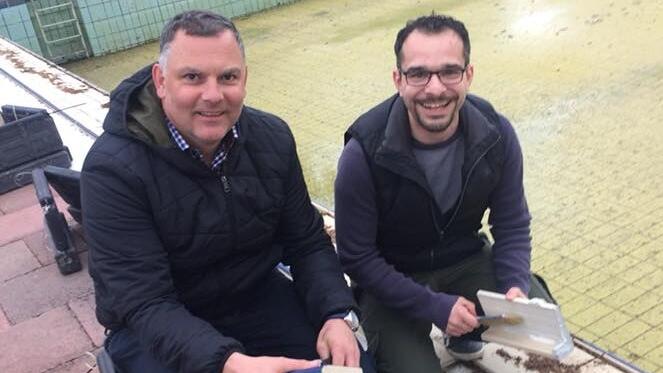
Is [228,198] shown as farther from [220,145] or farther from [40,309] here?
[40,309]

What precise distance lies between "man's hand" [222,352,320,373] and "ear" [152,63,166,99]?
0.65 metres

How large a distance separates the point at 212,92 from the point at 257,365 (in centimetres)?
63

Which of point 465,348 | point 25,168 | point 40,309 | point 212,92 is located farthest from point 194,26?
point 25,168

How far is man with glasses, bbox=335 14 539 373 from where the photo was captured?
1922 mm

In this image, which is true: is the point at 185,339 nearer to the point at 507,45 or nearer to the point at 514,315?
the point at 514,315

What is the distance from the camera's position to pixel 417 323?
2010 mm

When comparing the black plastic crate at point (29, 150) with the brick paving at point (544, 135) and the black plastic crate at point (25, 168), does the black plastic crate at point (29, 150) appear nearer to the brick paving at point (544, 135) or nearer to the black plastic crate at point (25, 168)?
the black plastic crate at point (25, 168)

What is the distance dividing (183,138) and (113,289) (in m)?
0.39

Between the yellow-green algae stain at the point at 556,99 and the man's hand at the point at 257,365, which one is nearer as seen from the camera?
the man's hand at the point at 257,365

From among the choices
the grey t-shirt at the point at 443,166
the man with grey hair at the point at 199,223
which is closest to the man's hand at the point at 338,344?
the man with grey hair at the point at 199,223

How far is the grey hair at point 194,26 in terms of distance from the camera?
5.43ft

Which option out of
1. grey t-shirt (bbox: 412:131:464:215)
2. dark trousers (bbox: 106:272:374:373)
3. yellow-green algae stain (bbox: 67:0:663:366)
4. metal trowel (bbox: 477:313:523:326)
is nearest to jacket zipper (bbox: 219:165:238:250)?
dark trousers (bbox: 106:272:374:373)

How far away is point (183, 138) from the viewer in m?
1.74

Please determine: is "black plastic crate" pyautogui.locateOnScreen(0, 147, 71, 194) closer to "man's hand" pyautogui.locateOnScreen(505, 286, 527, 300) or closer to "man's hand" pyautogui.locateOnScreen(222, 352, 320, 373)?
"man's hand" pyautogui.locateOnScreen(222, 352, 320, 373)
